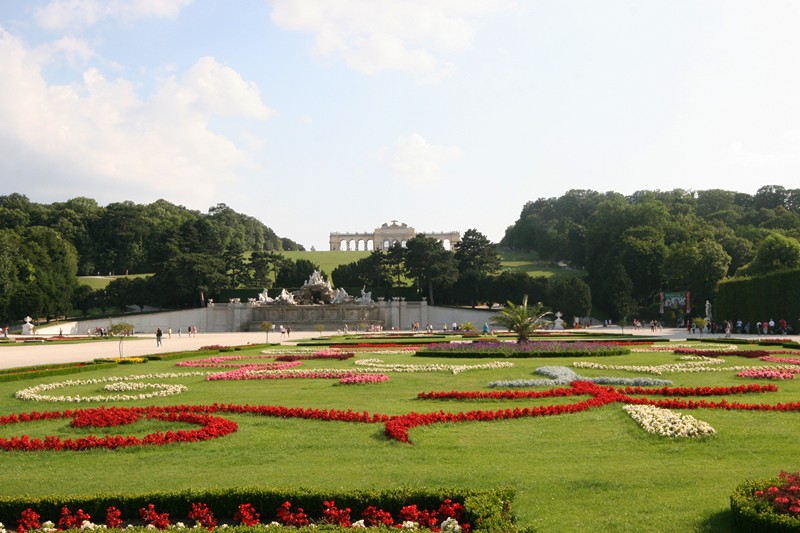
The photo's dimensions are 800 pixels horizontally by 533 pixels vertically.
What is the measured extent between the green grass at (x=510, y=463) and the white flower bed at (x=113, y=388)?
266 centimetres

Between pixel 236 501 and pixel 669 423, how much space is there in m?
5.53

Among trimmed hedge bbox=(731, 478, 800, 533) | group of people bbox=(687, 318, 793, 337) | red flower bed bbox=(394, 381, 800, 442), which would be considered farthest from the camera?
group of people bbox=(687, 318, 793, 337)

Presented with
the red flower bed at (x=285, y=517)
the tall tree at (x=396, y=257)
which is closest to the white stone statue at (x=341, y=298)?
the tall tree at (x=396, y=257)

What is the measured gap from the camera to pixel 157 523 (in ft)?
20.6

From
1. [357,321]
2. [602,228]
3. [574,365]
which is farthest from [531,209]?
[574,365]

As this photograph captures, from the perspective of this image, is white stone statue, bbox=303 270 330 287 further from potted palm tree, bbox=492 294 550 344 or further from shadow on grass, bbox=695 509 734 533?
shadow on grass, bbox=695 509 734 533

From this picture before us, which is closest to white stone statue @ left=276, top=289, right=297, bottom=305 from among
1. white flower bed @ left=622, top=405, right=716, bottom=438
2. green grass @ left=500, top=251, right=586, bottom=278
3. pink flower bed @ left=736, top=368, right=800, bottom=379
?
green grass @ left=500, top=251, right=586, bottom=278

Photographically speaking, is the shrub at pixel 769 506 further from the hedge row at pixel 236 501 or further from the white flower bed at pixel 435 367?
the white flower bed at pixel 435 367

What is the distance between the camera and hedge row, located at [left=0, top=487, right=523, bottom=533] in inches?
252

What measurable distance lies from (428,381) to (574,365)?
4.66m

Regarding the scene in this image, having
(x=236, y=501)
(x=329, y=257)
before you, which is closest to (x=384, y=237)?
(x=329, y=257)

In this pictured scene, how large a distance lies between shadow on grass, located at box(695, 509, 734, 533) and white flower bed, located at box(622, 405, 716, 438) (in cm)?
280

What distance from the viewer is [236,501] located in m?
6.59

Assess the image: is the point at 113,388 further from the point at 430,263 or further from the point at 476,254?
the point at 476,254
